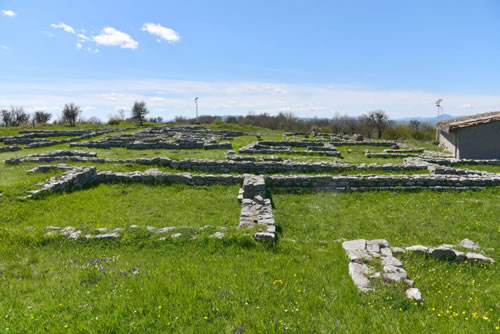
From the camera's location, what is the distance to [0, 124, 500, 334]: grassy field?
3959 mm

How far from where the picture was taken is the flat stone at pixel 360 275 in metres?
5.04

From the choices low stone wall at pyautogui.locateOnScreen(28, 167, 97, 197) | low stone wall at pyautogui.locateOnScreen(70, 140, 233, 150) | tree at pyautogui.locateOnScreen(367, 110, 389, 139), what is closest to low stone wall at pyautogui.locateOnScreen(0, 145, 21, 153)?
low stone wall at pyautogui.locateOnScreen(70, 140, 233, 150)

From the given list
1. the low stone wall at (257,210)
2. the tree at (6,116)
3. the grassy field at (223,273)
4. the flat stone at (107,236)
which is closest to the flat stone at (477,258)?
the grassy field at (223,273)

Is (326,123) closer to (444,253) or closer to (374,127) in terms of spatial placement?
(374,127)

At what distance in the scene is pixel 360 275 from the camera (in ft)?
17.9

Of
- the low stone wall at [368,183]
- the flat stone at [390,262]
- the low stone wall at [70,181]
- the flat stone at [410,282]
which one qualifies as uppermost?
the low stone wall at [70,181]

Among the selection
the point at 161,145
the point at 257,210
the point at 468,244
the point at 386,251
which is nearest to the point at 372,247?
the point at 386,251

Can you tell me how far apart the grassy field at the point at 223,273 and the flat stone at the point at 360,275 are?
16cm

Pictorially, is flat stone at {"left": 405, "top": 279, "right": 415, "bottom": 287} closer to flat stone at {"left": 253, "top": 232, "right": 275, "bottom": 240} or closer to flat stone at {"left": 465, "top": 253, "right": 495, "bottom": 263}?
flat stone at {"left": 465, "top": 253, "right": 495, "bottom": 263}

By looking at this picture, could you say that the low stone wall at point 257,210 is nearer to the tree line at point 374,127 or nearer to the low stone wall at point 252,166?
the low stone wall at point 252,166

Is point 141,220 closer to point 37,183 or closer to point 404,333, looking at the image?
point 37,183

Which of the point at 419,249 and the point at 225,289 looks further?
the point at 419,249

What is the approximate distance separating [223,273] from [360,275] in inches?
112

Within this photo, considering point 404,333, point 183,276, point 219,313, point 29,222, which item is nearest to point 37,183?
point 29,222
